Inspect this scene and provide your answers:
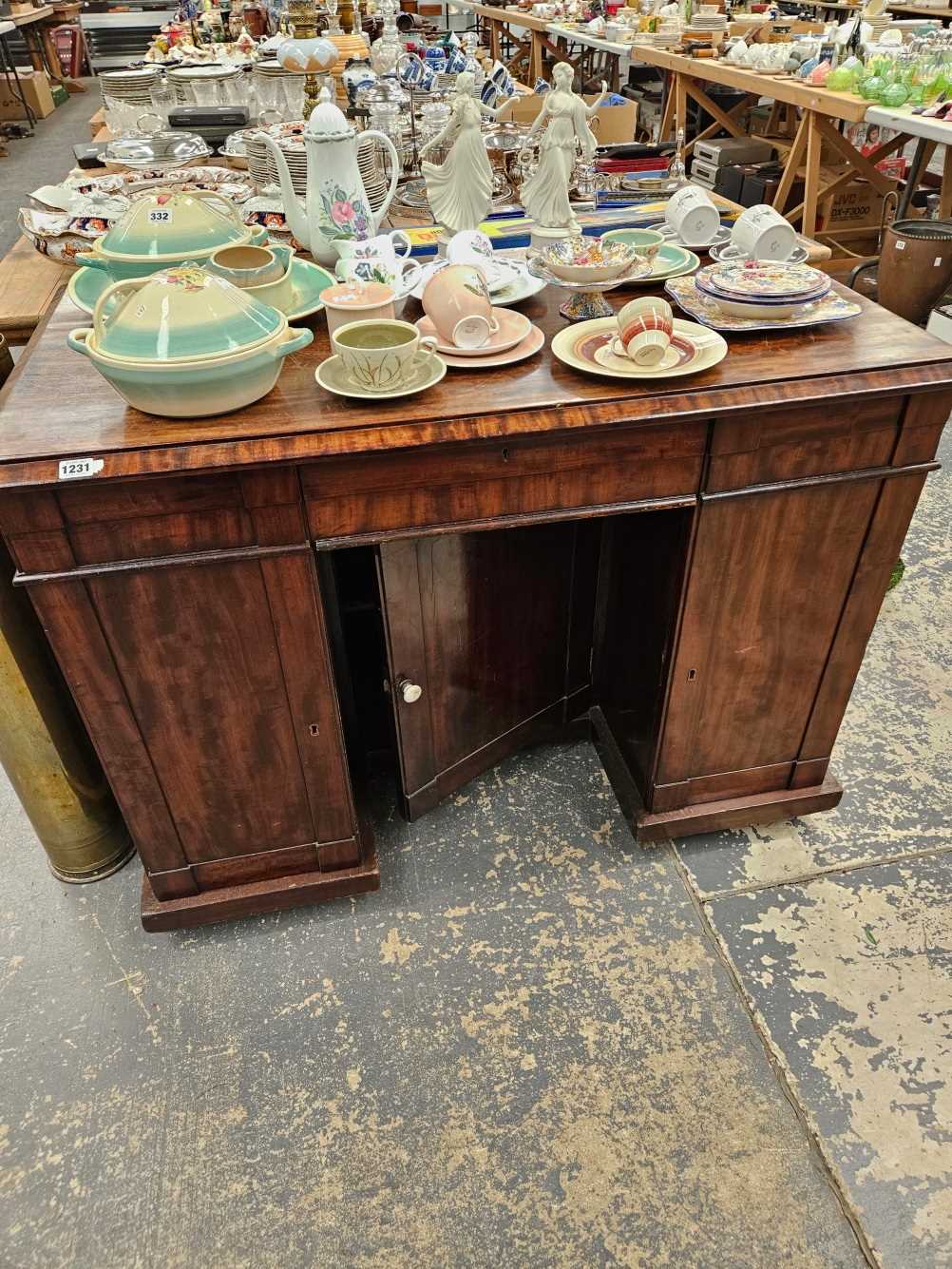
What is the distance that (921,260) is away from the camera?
10.6ft

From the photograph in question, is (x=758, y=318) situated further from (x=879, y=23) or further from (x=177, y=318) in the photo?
(x=879, y=23)

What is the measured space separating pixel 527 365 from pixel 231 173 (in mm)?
1175

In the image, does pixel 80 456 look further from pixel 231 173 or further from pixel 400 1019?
pixel 231 173

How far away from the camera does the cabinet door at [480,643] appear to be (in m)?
1.39

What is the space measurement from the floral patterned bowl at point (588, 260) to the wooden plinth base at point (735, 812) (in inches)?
36.4

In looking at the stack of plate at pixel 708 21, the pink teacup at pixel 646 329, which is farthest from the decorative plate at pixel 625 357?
the stack of plate at pixel 708 21

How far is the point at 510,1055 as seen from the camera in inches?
52.2

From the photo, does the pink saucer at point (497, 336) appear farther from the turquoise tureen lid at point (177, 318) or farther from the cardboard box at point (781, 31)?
the cardboard box at point (781, 31)

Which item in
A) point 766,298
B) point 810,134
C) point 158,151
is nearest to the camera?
point 766,298

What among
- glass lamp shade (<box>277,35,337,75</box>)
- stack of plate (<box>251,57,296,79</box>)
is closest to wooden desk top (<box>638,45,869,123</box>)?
stack of plate (<box>251,57,296,79</box>)

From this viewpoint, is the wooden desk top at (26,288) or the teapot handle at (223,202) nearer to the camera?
the teapot handle at (223,202)

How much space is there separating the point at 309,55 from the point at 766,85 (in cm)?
313

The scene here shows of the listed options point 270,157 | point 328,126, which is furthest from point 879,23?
point 328,126

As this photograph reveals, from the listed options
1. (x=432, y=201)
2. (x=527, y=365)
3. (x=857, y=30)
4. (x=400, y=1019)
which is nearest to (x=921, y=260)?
(x=857, y=30)
